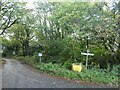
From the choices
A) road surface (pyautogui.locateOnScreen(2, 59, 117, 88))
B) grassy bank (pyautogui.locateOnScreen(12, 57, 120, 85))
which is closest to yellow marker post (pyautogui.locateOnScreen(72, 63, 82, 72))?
grassy bank (pyautogui.locateOnScreen(12, 57, 120, 85))

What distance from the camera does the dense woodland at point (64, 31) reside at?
208 cm

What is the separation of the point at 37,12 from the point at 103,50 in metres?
0.79

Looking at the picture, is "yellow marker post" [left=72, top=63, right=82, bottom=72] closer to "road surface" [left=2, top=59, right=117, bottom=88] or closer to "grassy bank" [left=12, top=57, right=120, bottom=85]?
"grassy bank" [left=12, top=57, right=120, bottom=85]

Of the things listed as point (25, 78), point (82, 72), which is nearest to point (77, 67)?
point (82, 72)

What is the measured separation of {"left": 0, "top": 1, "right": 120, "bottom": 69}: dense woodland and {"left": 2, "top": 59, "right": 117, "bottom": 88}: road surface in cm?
12

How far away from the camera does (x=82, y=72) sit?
2.14 meters

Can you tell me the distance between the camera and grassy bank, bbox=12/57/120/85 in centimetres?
208

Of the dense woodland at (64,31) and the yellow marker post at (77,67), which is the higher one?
the dense woodland at (64,31)

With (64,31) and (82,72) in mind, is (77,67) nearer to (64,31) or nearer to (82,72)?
(82,72)

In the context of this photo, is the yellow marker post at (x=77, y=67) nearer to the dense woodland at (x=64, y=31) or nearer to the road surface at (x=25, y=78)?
the dense woodland at (x=64, y=31)

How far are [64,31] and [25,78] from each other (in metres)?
0.62

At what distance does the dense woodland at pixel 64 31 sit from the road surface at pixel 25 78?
0.12 meters

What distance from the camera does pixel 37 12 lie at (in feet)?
6.93

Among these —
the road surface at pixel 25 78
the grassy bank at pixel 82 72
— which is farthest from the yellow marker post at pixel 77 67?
the road surface at pixel 25 78
